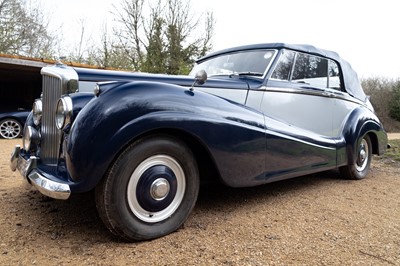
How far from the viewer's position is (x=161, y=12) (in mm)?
19203

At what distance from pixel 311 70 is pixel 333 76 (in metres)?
0.63

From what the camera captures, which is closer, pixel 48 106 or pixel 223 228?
pixel 223 228

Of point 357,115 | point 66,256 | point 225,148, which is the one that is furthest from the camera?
point 357,115

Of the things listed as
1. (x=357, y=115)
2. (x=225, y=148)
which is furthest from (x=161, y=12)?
(x=225, y=148)

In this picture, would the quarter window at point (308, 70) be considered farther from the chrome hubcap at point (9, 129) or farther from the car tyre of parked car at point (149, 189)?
the chrome hubcap at point (9, 129)

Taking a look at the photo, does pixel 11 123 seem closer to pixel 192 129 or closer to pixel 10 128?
pixel 10 128

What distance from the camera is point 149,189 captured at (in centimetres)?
215

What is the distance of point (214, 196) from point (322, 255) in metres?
1.40

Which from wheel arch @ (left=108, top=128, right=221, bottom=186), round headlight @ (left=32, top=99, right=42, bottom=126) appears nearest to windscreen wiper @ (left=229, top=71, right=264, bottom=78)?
wheel arch @ (left=108, top=128, right=221, bottom=186)

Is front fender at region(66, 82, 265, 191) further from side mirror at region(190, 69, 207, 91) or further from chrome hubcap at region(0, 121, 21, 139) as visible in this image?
chrome hubcap at region(0, 121, 21, 139)

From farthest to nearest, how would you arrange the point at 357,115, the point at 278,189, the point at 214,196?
the point at 357,115
the point at 278,189
the point at 214,196

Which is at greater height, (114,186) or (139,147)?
(139,147)

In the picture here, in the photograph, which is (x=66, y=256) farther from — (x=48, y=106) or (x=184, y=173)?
(x=48, y=106)

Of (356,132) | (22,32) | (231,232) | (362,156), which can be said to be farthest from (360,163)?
(22,32)
